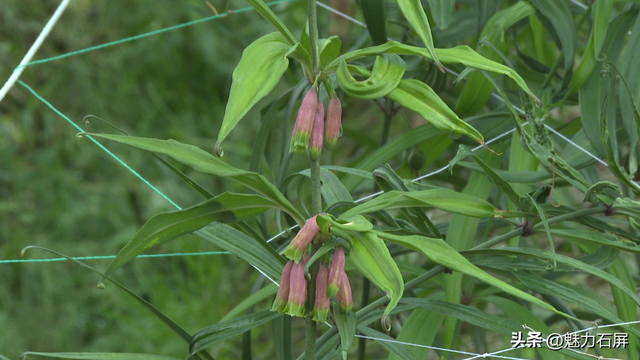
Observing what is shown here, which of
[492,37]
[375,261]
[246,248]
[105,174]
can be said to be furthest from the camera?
[105,174]

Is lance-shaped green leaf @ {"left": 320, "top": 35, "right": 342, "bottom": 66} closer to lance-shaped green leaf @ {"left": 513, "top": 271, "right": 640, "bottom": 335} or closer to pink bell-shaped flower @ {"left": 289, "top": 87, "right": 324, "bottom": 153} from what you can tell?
pink bell-shaped flower @ {"left": 289, "top": 87, "right": 324, "bottom": 153}

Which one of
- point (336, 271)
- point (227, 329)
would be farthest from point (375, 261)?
point (227, 329)

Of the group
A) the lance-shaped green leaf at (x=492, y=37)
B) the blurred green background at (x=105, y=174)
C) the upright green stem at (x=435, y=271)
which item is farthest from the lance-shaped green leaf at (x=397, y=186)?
the blurred green background at (x=105, y=174)

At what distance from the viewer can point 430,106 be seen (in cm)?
29

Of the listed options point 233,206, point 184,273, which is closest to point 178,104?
point 184,273

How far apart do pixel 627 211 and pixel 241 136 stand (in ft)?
3.90

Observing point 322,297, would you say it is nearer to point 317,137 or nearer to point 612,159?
point 317,137

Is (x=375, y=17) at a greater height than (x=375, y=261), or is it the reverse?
(x=375, y=17)

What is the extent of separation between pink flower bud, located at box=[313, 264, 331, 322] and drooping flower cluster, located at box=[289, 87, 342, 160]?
0.05 m

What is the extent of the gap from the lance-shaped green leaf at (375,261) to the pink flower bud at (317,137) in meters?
0.04

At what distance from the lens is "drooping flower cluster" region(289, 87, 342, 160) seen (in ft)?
0.98

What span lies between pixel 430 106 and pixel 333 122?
0.04m

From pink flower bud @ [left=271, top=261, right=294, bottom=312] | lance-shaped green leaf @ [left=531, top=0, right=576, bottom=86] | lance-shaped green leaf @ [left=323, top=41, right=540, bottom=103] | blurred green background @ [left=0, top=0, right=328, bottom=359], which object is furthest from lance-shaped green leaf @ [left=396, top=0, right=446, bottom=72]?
blurred green background @ [left=0, top=0, right=328, bottom=359]

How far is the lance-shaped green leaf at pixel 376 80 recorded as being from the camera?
289 millimetres
